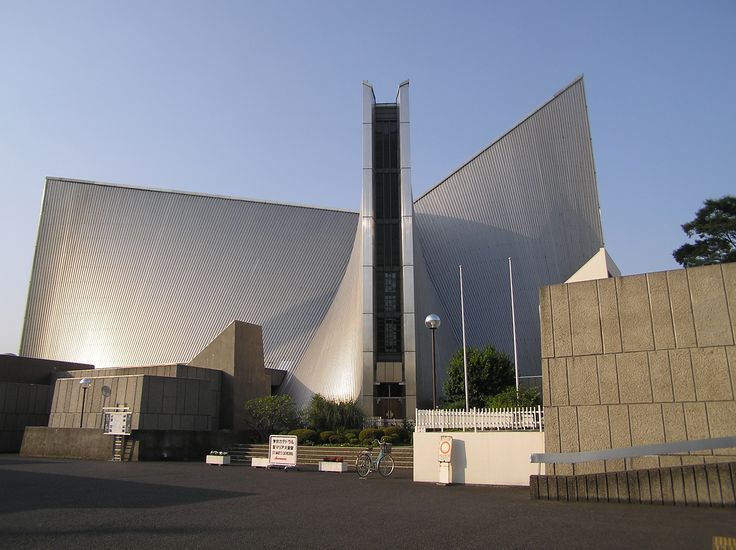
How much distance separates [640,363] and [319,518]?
5.87m

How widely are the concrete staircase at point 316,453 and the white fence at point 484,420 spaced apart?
4.78m

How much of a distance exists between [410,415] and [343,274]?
13132mm

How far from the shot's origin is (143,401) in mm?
20656

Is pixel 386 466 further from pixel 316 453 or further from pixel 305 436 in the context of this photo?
pixel 305 436

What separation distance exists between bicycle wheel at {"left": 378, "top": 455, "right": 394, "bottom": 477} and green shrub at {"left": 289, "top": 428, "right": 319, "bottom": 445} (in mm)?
7412

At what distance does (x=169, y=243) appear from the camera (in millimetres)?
39125

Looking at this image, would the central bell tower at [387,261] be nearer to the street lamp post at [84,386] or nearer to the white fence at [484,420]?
the street lamp post at [84,386]

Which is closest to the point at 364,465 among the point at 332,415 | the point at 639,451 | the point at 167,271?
the point at 639,451

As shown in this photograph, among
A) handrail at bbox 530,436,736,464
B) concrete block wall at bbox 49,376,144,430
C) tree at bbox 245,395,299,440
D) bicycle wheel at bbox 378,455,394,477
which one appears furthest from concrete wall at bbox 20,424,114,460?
handrail at bbox 530,436,736,464

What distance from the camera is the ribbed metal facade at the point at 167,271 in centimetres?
3659

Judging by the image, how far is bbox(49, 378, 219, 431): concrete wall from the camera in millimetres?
20847

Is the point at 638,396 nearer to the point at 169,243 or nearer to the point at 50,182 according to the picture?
the point at 169,243

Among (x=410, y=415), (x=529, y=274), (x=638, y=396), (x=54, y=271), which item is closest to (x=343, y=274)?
(x=529, y=274)

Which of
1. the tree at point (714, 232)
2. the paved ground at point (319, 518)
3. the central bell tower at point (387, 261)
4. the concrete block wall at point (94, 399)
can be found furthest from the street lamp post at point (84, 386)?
the tree at point (714, 232)
